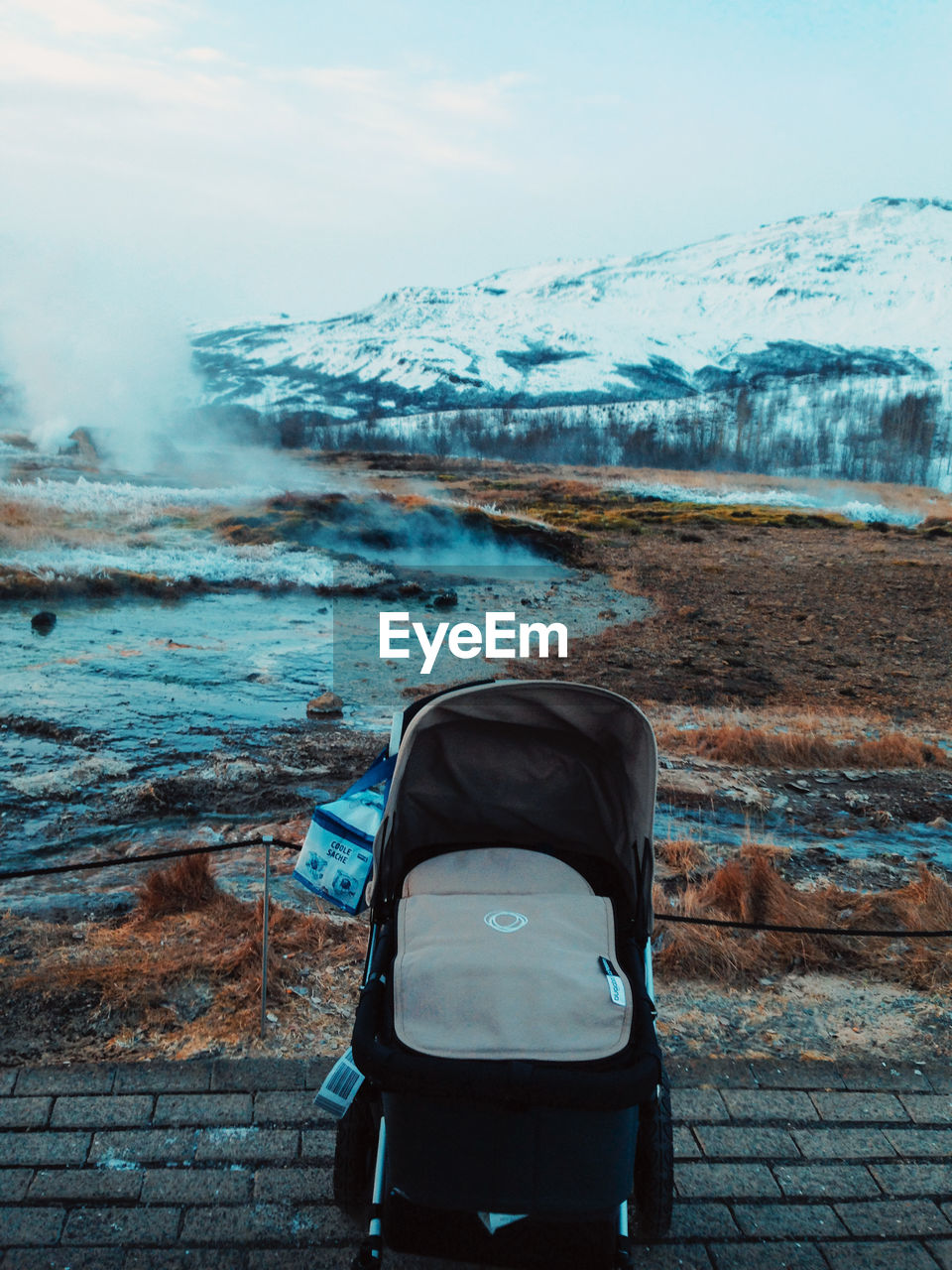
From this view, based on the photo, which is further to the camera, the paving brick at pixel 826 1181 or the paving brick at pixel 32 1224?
the paving brick at pixel 826 1181

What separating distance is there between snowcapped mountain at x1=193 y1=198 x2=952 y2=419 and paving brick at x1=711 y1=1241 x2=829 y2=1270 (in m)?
98.6

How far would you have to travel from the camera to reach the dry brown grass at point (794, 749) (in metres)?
8.66

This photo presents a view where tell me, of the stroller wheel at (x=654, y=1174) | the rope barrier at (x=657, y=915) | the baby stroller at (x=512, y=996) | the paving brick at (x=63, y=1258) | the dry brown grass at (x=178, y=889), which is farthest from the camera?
the dry brown grass at (x=178, y=889)

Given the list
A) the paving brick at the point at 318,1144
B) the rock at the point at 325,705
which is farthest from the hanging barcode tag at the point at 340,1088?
the rock at the point at 325,705

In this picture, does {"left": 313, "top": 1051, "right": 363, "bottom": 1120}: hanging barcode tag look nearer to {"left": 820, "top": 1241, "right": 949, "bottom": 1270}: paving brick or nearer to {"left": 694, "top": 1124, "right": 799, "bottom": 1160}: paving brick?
{"left": 694, "top": 1124, "right": 799, "bottom": 1160}: paving brick

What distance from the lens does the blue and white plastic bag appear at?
116 inches

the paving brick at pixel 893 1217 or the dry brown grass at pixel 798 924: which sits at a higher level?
the paving brick at pixel 893 1217

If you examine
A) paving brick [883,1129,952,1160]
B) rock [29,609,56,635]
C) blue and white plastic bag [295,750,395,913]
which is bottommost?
rock [29,609,56,635]

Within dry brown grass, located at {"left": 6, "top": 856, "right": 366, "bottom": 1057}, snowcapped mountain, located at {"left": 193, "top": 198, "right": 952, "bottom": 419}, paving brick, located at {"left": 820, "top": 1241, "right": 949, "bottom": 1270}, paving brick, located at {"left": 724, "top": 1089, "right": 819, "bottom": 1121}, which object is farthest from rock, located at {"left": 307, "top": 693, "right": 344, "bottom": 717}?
snowcapped mountain, located at {"left": 193, "top": 198, "right": 952, "bottom": 419}

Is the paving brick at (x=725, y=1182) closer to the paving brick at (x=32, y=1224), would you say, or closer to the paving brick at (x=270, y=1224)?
the paving brick at (x=270, y=1224)

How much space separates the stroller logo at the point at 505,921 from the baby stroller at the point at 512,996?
0.5 inches

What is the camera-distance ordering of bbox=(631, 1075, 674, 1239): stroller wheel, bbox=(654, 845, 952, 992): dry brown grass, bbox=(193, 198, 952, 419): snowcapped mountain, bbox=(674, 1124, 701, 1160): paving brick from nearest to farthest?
bbox=(631, 1075, 674, 1239): stroller wheel → bbox=(674, 1124, 701, 1160): paving brick → bbox=(654, 845, 952, 992): dry brown grass → bbox=(193, 198, 952, 419): snowcapped mountain

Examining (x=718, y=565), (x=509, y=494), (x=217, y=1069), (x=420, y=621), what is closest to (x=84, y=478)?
(x=509, y=494)

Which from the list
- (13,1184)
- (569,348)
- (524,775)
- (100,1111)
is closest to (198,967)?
(100,1111)
